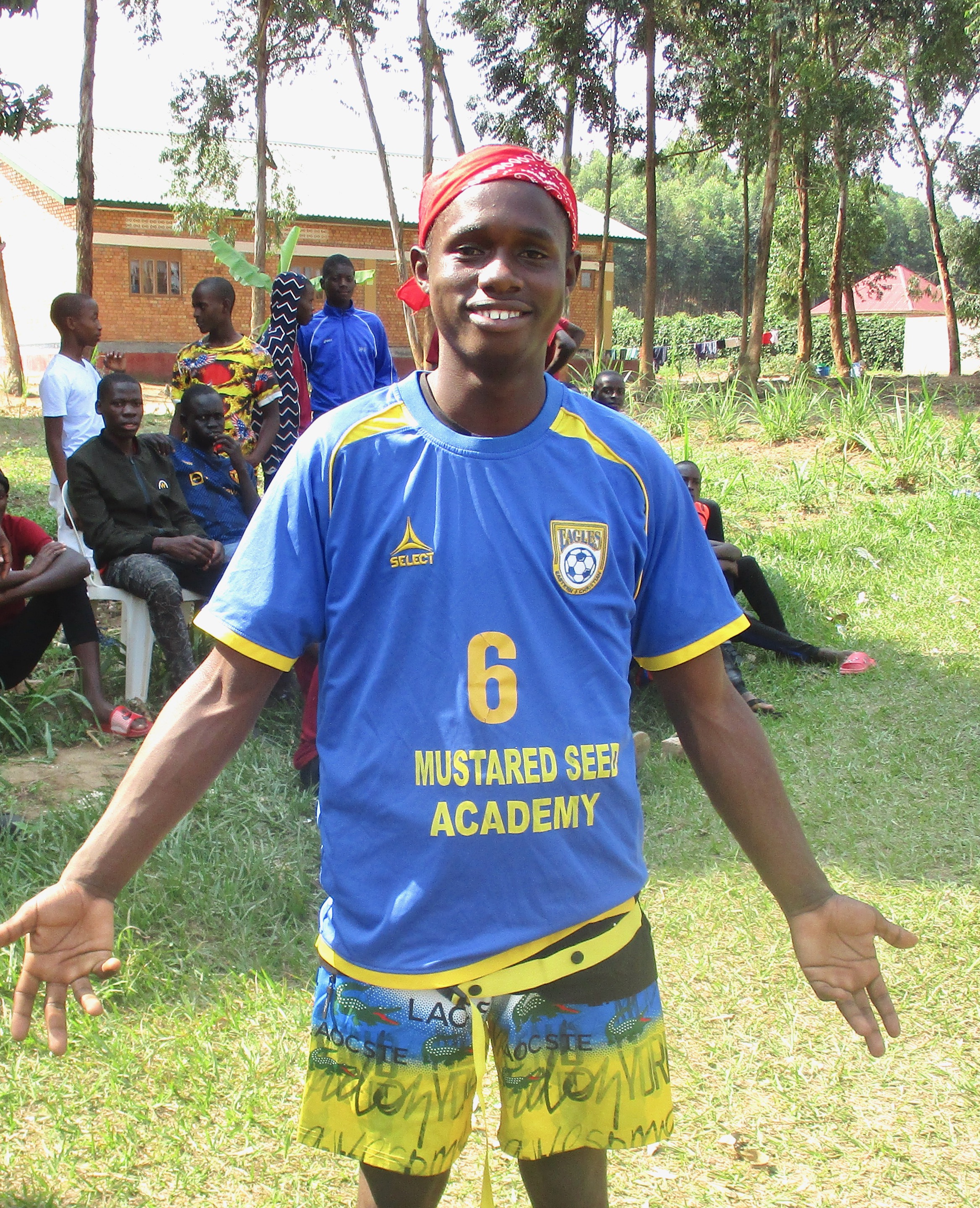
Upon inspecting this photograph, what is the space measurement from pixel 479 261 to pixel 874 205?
33.1 m

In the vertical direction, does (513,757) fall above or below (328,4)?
below

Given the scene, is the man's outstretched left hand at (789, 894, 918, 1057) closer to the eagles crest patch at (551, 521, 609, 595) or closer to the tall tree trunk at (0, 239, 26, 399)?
the eagles crest patch at (551, 521, 609, 595)

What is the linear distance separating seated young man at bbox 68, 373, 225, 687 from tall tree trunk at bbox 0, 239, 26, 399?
501 inches

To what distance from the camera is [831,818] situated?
182 inches

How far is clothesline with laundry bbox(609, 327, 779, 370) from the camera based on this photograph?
34.7 metres

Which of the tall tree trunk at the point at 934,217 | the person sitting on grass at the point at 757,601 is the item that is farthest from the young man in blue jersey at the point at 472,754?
the tall tree trunk at the point at 934,217

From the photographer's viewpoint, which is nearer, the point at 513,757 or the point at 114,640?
the point at 513,757

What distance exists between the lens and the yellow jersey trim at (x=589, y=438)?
1661 millimetres

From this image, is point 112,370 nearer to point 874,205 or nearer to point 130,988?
point 130,988

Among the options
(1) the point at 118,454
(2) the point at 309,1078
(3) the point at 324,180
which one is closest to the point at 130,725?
(1) the point at 118,454

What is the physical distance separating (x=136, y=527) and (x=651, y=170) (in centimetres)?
1825

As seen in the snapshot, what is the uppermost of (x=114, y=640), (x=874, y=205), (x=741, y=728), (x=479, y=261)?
(x=874, y=205)

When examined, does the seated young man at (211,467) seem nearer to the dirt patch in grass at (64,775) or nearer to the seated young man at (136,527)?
the seated young man at (136,527)

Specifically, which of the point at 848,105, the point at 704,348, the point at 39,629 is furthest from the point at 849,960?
the point at 704,348
